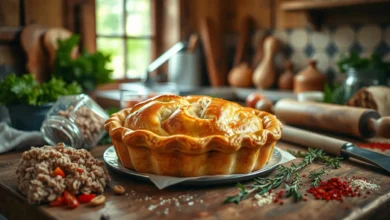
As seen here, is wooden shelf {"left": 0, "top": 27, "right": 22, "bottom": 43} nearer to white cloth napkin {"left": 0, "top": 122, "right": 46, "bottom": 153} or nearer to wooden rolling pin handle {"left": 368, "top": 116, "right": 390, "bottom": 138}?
white cloth napkin {"left": 0, "top": 122, "right": 46, "bottom": 153}

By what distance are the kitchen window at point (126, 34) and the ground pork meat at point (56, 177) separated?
71.7 inches

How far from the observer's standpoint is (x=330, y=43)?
2578 mm

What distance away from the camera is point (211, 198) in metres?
0.81

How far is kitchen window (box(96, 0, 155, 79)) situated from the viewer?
106 inches

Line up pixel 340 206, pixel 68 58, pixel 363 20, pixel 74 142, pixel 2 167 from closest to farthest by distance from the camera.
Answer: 1. pixel 340 206
2. pixel 2 167
3. pixel 74 142
4. pixel 68 58
5. pixel 363 20

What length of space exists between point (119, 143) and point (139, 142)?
0.28ft

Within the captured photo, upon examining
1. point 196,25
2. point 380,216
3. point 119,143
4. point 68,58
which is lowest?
point 380,216

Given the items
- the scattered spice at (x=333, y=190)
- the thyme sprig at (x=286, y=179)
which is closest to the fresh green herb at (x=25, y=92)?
the thyme sprig at (x=286, y=179)

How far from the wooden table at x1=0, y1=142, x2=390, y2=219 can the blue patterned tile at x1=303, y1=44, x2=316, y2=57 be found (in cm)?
189

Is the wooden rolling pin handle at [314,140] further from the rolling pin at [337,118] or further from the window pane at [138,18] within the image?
the window pane at [138,18]

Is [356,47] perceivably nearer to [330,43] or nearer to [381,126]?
[330,43]

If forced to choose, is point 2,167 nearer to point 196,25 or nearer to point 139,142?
point 139,142

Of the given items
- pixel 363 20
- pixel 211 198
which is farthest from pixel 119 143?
pixel 363 20

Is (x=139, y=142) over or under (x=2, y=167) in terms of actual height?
over
